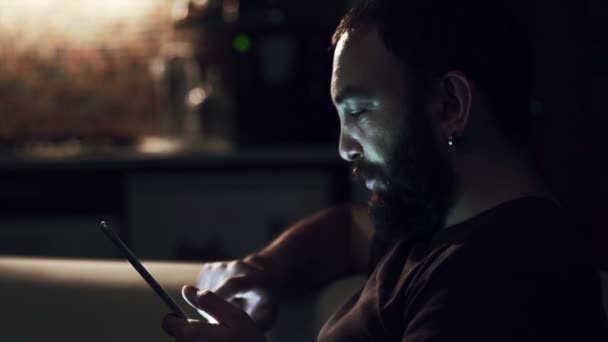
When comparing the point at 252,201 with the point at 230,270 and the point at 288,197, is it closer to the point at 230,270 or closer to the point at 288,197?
the point at 288,197

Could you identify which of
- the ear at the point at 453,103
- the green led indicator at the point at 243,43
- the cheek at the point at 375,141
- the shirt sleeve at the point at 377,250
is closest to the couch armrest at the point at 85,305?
the shirt sleeve at the point at 377,250

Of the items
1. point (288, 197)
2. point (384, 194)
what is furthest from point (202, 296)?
point (288, 197)

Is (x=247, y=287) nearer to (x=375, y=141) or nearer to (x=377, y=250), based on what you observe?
(x=377, y=250)

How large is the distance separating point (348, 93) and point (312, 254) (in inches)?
16.1

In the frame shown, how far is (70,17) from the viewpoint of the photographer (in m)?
2.78

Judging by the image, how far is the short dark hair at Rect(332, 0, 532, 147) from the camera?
83 cm

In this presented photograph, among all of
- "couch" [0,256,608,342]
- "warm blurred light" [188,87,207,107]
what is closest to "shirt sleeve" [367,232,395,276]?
"couch" [0,256,608,342]

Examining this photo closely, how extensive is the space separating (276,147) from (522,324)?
1598 mm

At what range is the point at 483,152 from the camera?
33.2 inches

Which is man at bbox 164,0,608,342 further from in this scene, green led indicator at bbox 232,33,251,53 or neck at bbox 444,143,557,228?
green led indicator at bbox 232,33,251,53

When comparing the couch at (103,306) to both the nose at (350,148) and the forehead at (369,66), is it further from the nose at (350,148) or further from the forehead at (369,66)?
the forehead at (369,66)

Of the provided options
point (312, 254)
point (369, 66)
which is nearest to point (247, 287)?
point (312, 254)

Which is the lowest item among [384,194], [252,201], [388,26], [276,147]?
[252,201]

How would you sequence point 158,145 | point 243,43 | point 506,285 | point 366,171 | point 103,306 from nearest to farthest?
point 506,285
point 366,171
point 103,306
point 243,43
point 158,145
